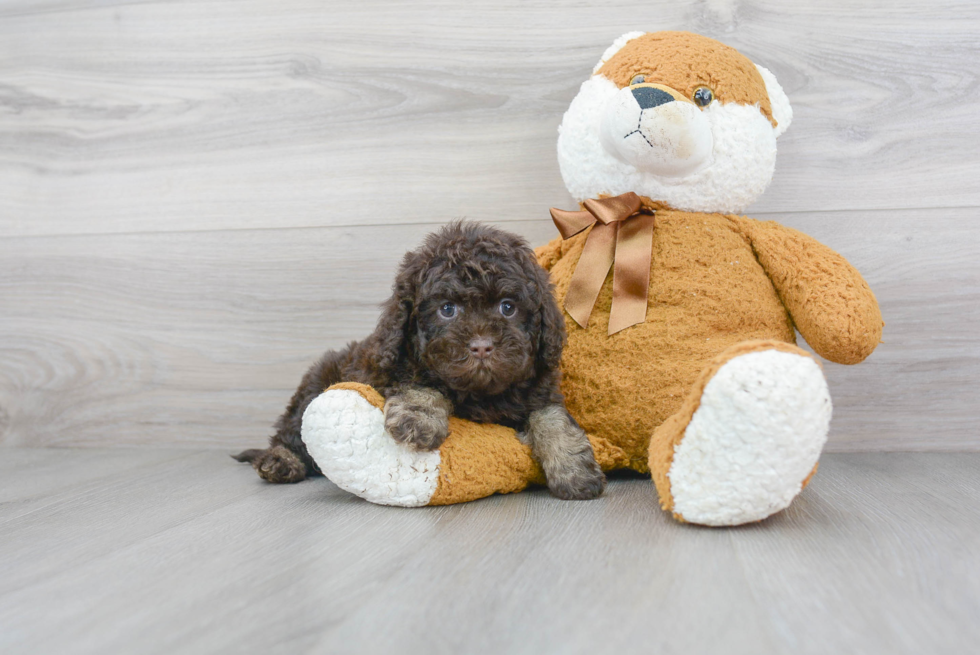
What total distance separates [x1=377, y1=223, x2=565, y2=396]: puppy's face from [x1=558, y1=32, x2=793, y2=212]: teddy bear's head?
303mm

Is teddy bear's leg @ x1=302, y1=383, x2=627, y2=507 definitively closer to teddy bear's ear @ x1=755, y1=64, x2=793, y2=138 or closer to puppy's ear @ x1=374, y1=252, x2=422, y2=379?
puppy's ear @ x1=374, y1=252, x2=422, y2=379

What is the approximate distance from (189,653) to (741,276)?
4.05 ft

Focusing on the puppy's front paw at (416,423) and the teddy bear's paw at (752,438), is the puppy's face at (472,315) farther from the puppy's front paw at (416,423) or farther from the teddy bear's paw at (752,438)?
the teddy bear's paw at (752,438)

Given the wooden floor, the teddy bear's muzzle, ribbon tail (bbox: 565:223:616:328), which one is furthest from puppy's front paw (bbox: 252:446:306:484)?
the teddy bear's muzzle

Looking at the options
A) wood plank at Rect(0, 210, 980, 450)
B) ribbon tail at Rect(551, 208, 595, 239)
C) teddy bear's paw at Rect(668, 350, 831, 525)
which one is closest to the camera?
teddy bear's paw at Rect(668, 350, 831, 525)

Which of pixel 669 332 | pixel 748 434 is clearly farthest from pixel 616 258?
pixel 748 434

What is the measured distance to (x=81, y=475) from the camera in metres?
1.91

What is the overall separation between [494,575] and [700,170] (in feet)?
3.23

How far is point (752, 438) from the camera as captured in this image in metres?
1.13

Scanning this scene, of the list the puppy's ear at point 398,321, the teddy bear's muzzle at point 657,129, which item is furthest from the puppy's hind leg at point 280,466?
the teddy bear's muzzle at point 657,129

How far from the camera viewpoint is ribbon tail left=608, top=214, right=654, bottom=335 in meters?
1.56

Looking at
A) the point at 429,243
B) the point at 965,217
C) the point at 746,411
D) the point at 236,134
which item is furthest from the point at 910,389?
the point at 236,134

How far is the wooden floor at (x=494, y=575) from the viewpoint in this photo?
2.75 feet

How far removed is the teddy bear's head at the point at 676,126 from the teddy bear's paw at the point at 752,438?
56 cm
